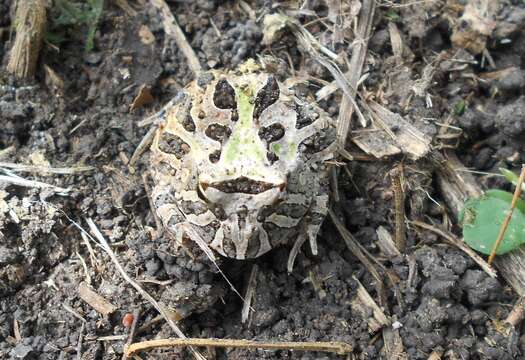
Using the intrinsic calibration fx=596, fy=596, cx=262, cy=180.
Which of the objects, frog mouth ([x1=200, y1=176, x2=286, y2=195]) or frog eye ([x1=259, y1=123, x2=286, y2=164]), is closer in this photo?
frog mouth ([x1=200, y1=176, x2=286, y2=195])

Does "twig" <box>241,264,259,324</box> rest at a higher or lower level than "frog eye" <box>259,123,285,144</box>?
lower

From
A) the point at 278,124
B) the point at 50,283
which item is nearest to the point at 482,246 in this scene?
the point at 278,124

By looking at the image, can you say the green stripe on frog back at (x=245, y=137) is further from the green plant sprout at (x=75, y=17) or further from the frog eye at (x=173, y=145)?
the green plant sprout at (x=75, y=17)

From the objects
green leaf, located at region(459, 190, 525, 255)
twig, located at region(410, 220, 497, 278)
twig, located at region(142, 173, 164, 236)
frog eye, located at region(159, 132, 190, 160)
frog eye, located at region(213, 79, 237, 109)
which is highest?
frog eye, located at region(213, 79, 237, 109)

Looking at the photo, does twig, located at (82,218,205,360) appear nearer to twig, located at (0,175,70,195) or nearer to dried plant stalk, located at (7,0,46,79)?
twig, located at (0,175,70,195)

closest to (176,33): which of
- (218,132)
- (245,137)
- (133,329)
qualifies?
(218,132)

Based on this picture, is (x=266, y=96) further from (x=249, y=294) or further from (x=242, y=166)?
(x=249, y=294)

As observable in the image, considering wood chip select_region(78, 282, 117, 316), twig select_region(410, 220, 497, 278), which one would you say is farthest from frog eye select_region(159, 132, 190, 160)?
twig select_region(410, 220, 497, 278)

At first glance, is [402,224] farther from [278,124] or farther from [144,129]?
[144,129]
